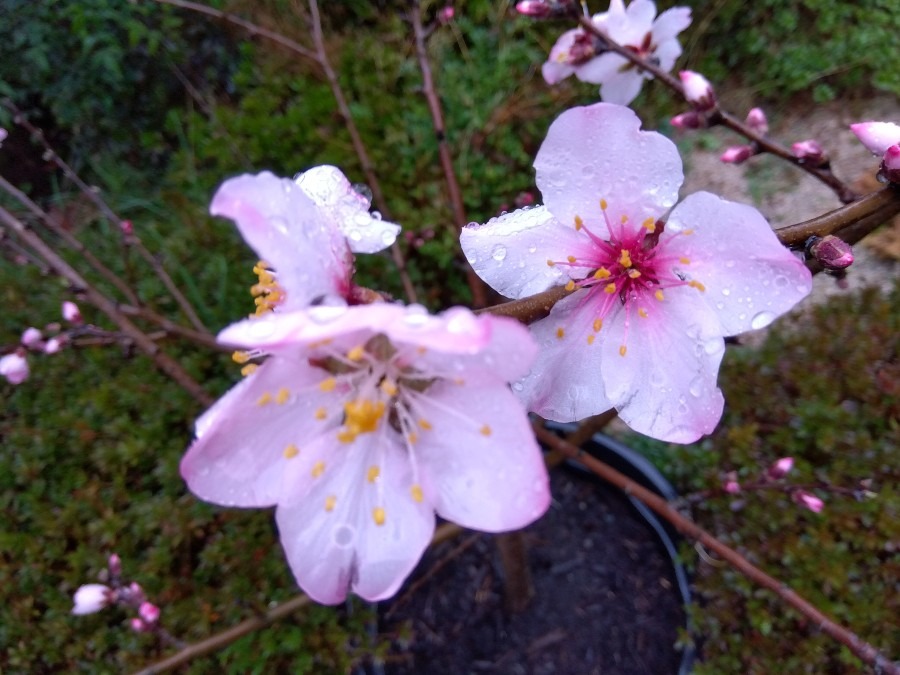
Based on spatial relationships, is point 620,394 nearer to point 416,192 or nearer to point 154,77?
point 416,192

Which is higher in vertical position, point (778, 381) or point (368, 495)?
point (368, 495)

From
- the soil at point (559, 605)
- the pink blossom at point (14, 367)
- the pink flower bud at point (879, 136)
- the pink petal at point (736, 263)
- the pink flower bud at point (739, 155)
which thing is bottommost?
the soil at point (559, 605)

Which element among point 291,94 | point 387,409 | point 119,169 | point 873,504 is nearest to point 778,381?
point 873,504

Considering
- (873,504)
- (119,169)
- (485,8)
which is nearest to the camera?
(873,504)

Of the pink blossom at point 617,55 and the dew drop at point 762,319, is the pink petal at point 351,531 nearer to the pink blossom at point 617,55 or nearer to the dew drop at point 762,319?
the dew drop at point 762,319

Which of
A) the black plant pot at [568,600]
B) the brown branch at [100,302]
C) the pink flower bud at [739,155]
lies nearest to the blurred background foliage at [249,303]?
the black plant pot at [568,600]

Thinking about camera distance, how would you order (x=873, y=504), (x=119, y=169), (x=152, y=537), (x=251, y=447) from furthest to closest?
(x=119, y=169), (x=152, y=537), (x=873, y=504), (x=251, y=447)

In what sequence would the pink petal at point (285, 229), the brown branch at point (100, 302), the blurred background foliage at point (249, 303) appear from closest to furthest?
the pink petal at point (285, 229) < the brown branch at point (100, 302) < the blurred background foliage at point (249, 303)

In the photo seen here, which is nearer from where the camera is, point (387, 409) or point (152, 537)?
point (387, 409)
